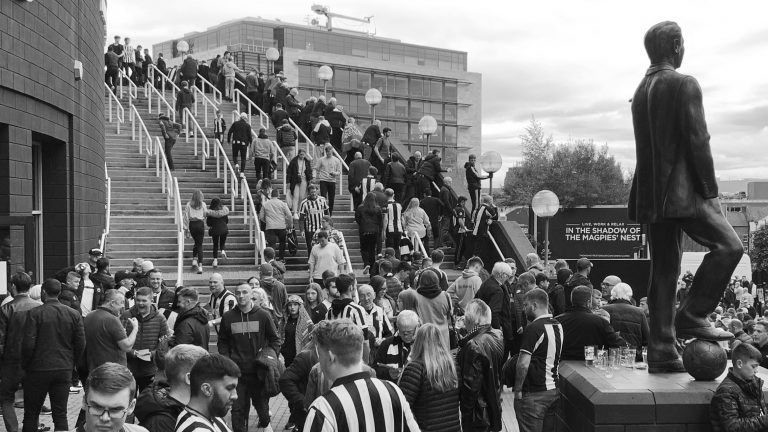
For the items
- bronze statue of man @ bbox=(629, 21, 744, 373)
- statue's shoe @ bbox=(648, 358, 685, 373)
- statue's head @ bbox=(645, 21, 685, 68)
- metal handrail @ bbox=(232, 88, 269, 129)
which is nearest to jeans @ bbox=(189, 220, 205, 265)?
metal handrail @ bbox=(232, 88, 269, 129)

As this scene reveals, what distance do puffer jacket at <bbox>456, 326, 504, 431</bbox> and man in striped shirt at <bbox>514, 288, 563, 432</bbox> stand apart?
1.18ft

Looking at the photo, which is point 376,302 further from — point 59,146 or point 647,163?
point 59,146

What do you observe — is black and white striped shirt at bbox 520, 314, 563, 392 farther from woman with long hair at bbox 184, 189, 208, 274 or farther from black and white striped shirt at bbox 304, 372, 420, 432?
woman with long hair at bbox 184, 189, 208, 274

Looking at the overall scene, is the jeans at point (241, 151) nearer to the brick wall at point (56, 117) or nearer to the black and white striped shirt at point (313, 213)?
the brick wall at point (56, 117)

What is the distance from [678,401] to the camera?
20.0 feet

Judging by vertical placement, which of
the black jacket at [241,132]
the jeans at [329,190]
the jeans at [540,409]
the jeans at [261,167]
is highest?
the black jacket at [241,132]

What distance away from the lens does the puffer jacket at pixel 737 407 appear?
566 centimetres

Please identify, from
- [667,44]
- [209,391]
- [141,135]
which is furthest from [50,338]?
[141,135]

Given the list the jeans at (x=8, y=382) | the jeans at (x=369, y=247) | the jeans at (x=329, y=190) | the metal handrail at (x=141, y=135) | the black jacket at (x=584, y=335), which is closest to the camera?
the black jacket at (x=584, y=335)

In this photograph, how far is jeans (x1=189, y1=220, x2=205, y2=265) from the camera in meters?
16.6

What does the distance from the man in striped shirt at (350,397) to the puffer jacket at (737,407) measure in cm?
Result: 227

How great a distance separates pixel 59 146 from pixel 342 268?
514 centimetres

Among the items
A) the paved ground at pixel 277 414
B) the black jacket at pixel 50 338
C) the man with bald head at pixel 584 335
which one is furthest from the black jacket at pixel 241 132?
the man with bald head at pixel 584 335

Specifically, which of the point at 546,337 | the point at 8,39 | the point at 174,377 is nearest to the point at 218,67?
the point at 8,39
